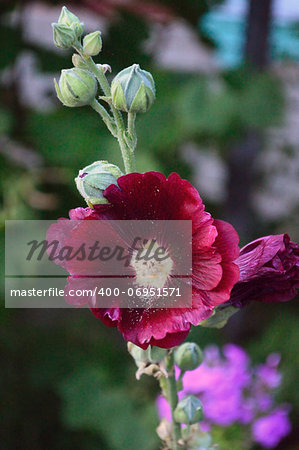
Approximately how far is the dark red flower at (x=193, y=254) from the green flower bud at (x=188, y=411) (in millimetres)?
106

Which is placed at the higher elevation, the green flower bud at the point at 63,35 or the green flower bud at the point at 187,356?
the green flower bud at the point at 63,35

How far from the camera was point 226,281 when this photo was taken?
1.30 ft

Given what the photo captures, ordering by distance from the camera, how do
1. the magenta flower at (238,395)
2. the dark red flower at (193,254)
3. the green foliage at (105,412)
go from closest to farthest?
the dark red flower at (193,254), the magenta flower at (238,395), the green foliage at (105,412)

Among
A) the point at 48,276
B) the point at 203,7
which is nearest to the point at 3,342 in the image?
the point at 48,276

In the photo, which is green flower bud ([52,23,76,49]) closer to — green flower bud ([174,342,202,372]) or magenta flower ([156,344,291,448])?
green flower bud ([174,342,202,372])

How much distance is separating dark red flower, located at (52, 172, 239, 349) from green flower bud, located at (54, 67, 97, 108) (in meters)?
0.08

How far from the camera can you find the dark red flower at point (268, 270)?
42cm

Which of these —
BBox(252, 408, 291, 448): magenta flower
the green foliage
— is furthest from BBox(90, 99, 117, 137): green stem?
the green foliage

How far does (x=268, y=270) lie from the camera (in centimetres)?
42

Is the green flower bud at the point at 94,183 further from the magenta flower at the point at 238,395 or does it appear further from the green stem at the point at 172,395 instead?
the magenta flower at the point at 238,395

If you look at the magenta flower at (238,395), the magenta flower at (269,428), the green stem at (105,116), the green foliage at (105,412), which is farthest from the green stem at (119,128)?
the green foliage at (105,412)

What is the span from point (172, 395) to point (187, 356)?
4cm

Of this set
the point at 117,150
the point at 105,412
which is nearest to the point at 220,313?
the point at 117,150

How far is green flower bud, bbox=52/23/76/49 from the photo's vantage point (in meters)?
0.44
